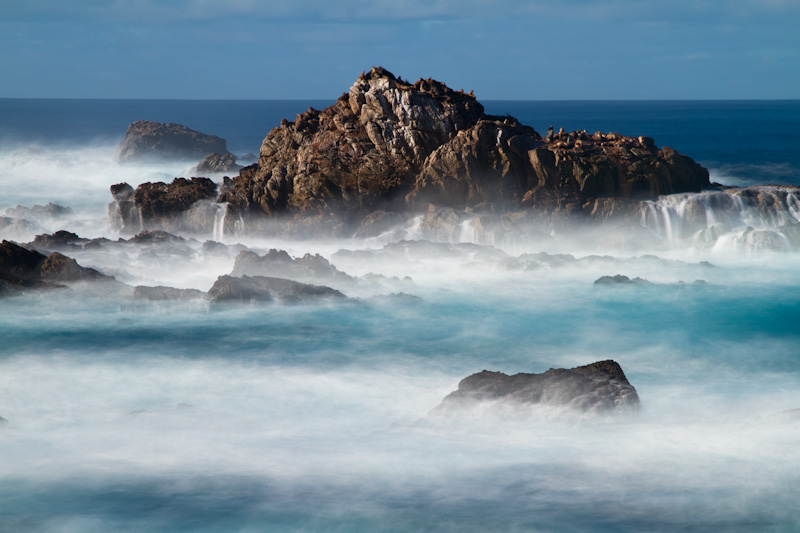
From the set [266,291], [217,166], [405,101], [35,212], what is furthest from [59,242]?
[217,166]

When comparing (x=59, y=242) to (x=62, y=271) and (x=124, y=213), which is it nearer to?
(x=124, y=213)

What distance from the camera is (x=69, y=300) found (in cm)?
2566

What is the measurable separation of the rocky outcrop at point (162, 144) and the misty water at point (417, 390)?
124 feet

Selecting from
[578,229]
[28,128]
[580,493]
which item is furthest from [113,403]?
[28,128]

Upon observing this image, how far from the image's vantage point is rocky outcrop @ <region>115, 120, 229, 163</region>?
223 feet

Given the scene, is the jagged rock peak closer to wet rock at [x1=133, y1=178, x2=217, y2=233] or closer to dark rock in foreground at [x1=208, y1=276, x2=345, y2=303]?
wet rock at [x1=133, y1=178, x2=217, y2=233]

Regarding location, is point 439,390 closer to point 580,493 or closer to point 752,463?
point 580,493

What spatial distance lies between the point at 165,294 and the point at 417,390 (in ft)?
35.0

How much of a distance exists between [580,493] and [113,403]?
1074 centimetres

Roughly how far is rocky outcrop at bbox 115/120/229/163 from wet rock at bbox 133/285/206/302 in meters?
43.7

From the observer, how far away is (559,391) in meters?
16.5

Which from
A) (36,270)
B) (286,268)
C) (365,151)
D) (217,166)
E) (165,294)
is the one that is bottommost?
(165,294)

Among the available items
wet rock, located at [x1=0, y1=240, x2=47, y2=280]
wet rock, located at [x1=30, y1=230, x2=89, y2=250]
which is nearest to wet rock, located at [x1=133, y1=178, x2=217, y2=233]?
wet rock, located at [x1=30, y1=230, x2=89, y2=250]

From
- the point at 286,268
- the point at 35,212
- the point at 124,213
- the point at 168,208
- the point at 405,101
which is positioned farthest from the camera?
the point at 35,212
